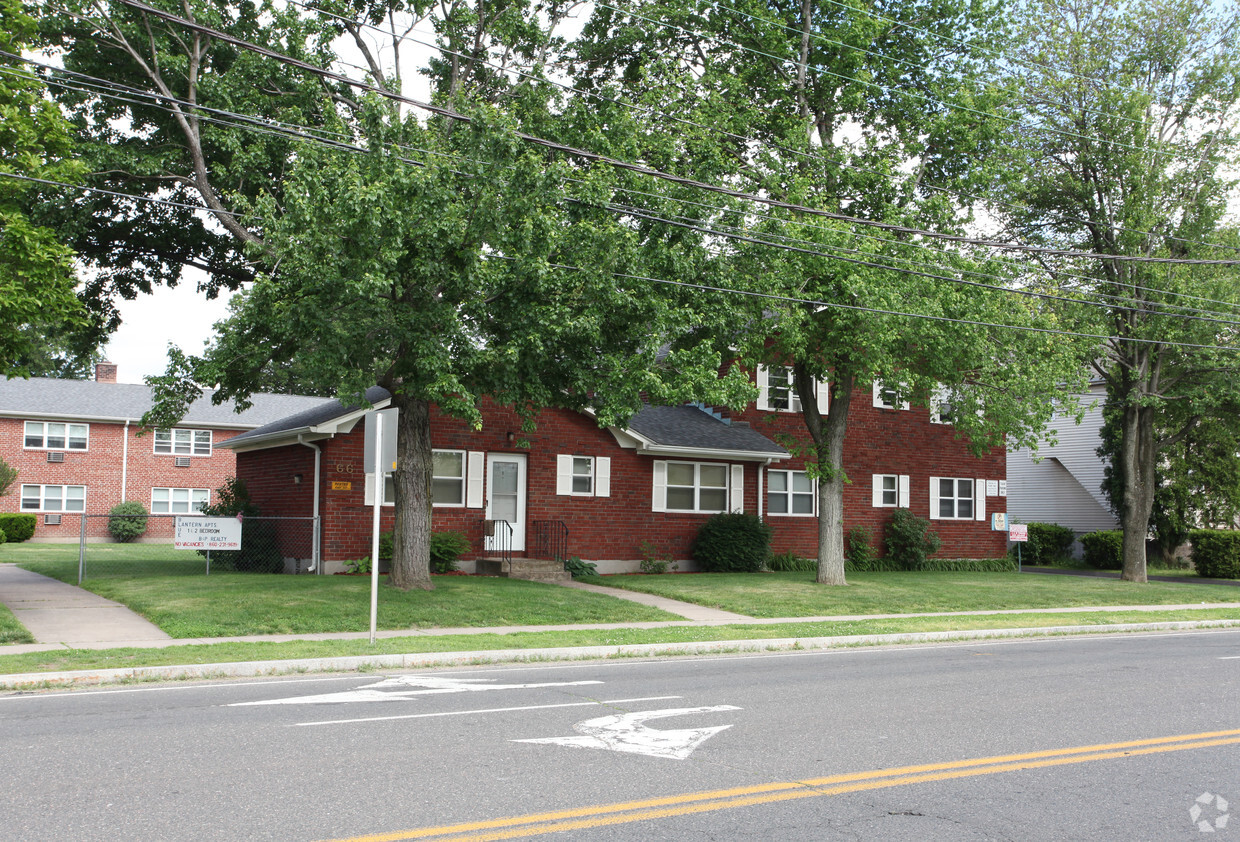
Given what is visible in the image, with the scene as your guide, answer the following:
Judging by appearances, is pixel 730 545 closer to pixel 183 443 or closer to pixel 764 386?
pixel 764 386

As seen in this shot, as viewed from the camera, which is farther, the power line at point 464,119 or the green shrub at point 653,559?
the green shrub at point 653,559

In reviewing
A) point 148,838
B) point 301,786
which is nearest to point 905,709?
point 301,786

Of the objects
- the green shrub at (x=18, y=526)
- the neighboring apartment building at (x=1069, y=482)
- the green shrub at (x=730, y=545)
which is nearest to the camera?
the green shrub at (x=730, y=545)

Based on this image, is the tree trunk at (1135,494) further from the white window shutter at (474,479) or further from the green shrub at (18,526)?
the green shrub at (18,526)

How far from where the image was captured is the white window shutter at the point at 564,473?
25.1 metres

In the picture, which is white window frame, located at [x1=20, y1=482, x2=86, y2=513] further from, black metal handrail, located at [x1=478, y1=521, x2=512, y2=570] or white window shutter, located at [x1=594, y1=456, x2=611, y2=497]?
white window shutter, located at [x1=594, y1=456, x2=611, y2=497]

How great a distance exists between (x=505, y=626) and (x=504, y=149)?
23.8 ft

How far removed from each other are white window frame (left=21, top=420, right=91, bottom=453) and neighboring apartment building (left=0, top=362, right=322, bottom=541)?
0.12ft

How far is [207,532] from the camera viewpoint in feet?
66.0

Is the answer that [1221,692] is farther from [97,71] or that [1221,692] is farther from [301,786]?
[97,71]

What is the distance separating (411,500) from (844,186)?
11747mm

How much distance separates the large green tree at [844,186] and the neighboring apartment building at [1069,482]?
62.6 ft

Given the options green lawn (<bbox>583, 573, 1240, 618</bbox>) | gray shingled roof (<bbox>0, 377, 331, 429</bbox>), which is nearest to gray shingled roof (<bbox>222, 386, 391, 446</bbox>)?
green lawn (<bbox>583, 573, 1240, 618</bbox>)

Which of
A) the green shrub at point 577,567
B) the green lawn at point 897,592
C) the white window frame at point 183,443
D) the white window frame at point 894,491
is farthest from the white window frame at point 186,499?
the white window frame at point 894,491
